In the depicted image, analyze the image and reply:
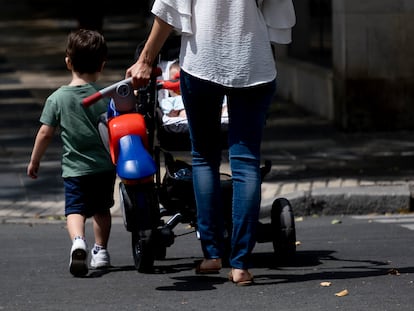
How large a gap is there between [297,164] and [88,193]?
4.44 meters

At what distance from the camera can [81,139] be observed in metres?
6.71

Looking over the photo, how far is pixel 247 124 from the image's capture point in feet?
19.9

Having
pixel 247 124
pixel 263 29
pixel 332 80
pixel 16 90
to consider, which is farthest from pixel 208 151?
pixel 16 90

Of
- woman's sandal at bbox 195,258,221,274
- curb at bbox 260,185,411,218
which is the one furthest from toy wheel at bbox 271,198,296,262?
curb at bbox 260,185,411,218

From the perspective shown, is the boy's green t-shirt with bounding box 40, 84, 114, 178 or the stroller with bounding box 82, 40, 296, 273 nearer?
the stroller with bounding box 82, 40, 296, 273

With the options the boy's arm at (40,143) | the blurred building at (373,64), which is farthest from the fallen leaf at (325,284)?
the blurred building at (373,64)

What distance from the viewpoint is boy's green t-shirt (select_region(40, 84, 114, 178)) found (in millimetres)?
6684

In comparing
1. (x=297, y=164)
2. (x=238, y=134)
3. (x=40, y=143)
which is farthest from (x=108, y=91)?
(x=297, y=164)

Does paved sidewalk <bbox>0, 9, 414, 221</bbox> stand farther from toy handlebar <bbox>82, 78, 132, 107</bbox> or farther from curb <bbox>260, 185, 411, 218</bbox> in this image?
toy handlebar <bbox>82, 78, 132, 107</bbox>

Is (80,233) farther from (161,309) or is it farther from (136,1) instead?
(136,1)

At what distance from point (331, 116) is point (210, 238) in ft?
26.2

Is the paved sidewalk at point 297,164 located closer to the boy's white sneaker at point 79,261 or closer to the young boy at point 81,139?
the young boy at point 81,139

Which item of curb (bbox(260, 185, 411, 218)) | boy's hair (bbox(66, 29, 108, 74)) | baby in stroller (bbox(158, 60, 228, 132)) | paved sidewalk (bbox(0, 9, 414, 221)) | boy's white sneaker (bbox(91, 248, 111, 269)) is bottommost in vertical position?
paved sidewalk (bbox(0, 9, 414, 221))

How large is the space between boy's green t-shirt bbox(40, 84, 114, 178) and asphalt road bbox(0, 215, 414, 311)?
57 cm
